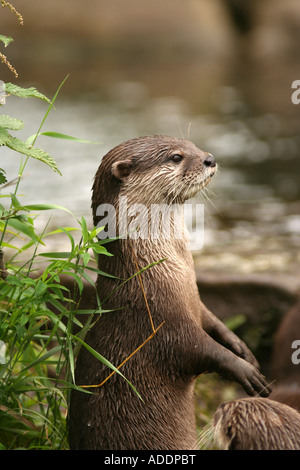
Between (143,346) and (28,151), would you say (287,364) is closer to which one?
(143,346)

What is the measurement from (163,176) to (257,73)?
45.9 feet

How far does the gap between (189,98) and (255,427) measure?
11.2 metres

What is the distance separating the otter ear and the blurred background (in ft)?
1.03

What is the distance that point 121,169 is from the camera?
8.21 ft

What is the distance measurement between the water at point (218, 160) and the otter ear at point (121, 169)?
1.29 meters

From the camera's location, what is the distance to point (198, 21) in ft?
58.8

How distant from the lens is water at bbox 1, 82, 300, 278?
5.90m

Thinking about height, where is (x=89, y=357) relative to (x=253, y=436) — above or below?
above

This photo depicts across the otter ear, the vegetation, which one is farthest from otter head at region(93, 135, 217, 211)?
the vegetation

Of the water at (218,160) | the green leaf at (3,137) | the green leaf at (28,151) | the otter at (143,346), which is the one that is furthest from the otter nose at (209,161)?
the water at (218,160)

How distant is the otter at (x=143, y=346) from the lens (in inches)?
92.7

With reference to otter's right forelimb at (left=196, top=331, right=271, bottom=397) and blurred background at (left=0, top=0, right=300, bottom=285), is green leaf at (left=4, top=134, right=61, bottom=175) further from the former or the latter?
otter's right forelimb at (left=196, top=331, right=271, bottom=397)
